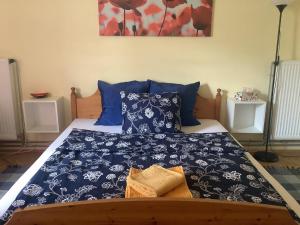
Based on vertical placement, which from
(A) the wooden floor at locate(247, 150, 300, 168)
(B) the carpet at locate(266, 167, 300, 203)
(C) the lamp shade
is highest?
(C) the lamp shade

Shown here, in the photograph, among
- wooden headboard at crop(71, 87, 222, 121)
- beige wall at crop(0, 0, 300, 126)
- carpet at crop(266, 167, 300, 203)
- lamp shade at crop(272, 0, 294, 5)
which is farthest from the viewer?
wooden headboard at crop(71, 87, 222, 121)

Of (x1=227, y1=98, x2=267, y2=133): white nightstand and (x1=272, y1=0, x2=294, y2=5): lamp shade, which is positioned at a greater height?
(x1=272, y1=0, x2=294, y2=5): lamp shade

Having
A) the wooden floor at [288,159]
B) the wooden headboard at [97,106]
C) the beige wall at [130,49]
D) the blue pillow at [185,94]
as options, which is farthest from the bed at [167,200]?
the wooden floor at [288,159]

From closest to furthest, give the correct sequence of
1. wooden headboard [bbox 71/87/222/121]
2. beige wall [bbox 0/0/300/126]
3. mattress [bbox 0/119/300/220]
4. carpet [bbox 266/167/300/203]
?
mattress [bbox 0/119/300/220] → carpet [bbox 266/167/300/203] → beige wall [bbox 0/0/300/126] → wooden headboard [bbox 71/87/222/121]

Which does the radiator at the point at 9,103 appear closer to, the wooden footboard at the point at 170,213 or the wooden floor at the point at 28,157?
the wooden floor at the point at 28,157

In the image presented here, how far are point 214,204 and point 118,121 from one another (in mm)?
1854

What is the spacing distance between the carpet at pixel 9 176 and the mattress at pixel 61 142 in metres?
0.60

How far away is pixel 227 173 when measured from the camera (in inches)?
65.8

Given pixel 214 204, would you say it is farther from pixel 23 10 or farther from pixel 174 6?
pixel 23 10

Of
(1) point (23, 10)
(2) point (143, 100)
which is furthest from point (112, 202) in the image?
(1) point (23, 10)

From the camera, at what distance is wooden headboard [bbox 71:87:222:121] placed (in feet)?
9.81

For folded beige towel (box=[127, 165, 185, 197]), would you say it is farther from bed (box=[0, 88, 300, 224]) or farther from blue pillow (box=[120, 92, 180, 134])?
blue pillow (box=[120, 92, 180, 134])

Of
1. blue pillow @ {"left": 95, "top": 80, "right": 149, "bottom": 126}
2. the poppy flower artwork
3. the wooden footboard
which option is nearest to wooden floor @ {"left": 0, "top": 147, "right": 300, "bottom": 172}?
blue pillow @ {"left": 95, "top": 80, "right": 149, "bottom": 126}

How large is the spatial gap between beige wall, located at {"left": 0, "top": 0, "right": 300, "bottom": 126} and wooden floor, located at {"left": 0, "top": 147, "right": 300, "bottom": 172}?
64 centimetres
